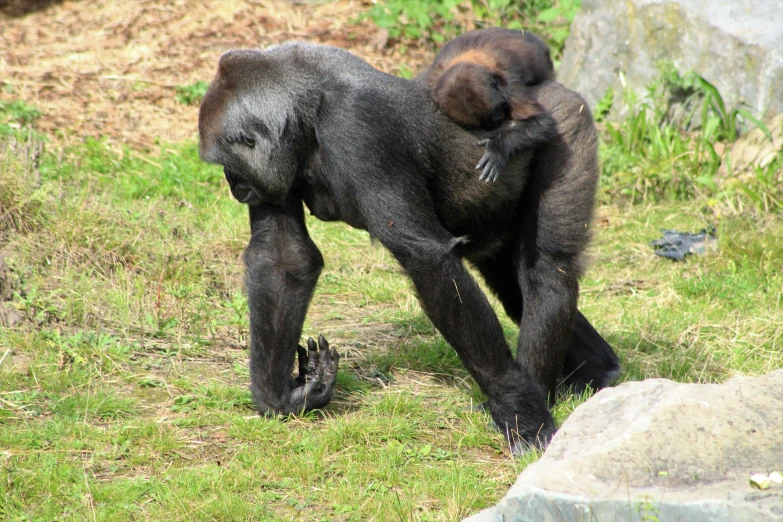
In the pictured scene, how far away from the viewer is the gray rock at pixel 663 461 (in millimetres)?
2469

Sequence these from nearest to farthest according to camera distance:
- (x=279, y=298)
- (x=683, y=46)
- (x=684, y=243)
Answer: (x=279, y=298), (x=684, y=243), (x=683, y=46)

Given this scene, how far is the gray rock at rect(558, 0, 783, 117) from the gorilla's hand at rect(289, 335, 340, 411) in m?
5.01

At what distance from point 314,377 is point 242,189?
94cm

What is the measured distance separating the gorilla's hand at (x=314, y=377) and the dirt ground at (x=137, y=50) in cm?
410

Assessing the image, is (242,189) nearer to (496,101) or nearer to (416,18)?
(496,101)

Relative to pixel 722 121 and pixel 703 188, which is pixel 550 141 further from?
pixel 722 121

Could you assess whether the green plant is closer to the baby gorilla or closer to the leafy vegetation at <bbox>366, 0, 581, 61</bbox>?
the leafy vegetation at <bbox>366, 0, 581, 61</bbox>

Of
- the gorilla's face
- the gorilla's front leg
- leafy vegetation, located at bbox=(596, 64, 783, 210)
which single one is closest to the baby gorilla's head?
the gorilla's face

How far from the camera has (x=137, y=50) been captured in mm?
9164

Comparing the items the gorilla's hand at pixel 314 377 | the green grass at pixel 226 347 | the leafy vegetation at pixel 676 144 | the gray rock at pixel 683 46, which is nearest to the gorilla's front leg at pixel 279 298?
the gorilla's hand at pixel 314 377

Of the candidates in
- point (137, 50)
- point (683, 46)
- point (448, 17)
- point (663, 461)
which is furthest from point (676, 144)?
point (137, 50)

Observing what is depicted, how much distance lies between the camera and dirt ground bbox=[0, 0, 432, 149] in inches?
316

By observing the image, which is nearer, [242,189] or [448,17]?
[242,189]

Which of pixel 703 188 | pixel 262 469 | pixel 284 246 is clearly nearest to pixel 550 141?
pixel 284 246
